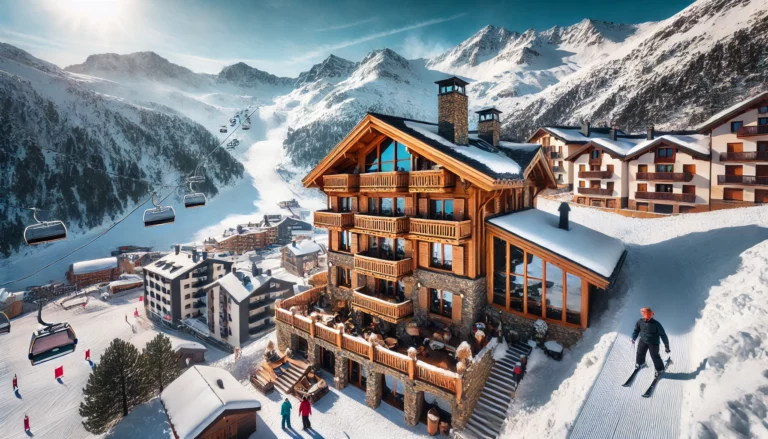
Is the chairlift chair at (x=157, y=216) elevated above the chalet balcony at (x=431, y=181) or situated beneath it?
situated beneath

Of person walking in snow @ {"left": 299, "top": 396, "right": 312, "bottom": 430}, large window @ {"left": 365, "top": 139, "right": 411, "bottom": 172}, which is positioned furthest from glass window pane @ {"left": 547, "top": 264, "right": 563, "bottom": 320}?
person walking in snow @ {"left": 299, "top": 396, "right": 312, "bottom": 430}

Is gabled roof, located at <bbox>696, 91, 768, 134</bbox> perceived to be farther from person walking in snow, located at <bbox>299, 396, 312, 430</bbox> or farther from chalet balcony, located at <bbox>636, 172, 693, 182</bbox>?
person walking in snow, located at <bbox>299, 396, 312, 430</bbox>

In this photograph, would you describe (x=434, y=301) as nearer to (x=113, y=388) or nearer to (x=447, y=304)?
(x=447, y=304)

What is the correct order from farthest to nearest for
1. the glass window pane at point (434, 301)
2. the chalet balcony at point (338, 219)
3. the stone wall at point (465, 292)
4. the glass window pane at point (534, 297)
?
the chalet balcony at point (338, 219), the glass window pane at point (434, 301), the stone wall at point (465, 292), the glass window pane at point (534, 297)

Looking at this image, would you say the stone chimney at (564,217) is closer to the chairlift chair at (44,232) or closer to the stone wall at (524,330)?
the stone wall at (524,330)

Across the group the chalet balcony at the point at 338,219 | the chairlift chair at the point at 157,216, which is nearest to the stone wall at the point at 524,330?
the chalet balcony at the point at 338,219
